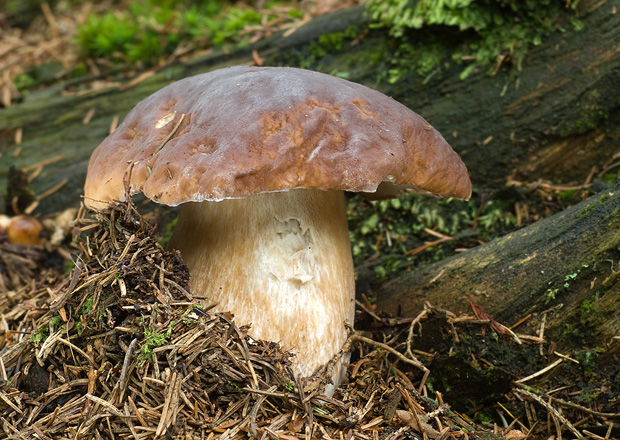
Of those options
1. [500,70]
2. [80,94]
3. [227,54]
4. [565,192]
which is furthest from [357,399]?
[80,94]

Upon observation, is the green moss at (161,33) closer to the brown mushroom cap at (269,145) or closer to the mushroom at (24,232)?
the mushroom at (24,232)

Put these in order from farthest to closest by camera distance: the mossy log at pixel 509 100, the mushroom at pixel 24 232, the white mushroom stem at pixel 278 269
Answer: the mushroom at pixel 24 232 → the mossy log at pixel 509 100 → the white mushroom stem at pixel 278 269

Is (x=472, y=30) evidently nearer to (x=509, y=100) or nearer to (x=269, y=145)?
(x=509, y=100)

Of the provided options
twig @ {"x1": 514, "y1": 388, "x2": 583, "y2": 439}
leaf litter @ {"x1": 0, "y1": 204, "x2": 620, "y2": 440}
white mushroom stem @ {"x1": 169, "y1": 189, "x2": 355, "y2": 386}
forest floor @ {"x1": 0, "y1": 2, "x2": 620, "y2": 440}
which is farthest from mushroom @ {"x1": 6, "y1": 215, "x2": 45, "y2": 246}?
twig @ {"x1": 514, "y1": 388, "x2": 583, "y2": 439}

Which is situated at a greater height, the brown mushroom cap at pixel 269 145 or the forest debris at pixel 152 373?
the brown mushroom cap at pixel 269 145

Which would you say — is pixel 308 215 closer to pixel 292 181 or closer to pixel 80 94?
pixel 292 181

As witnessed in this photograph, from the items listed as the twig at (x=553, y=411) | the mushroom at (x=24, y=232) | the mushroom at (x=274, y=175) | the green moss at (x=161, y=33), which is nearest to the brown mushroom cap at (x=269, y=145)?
the mushroom at (x=274, y=175)
